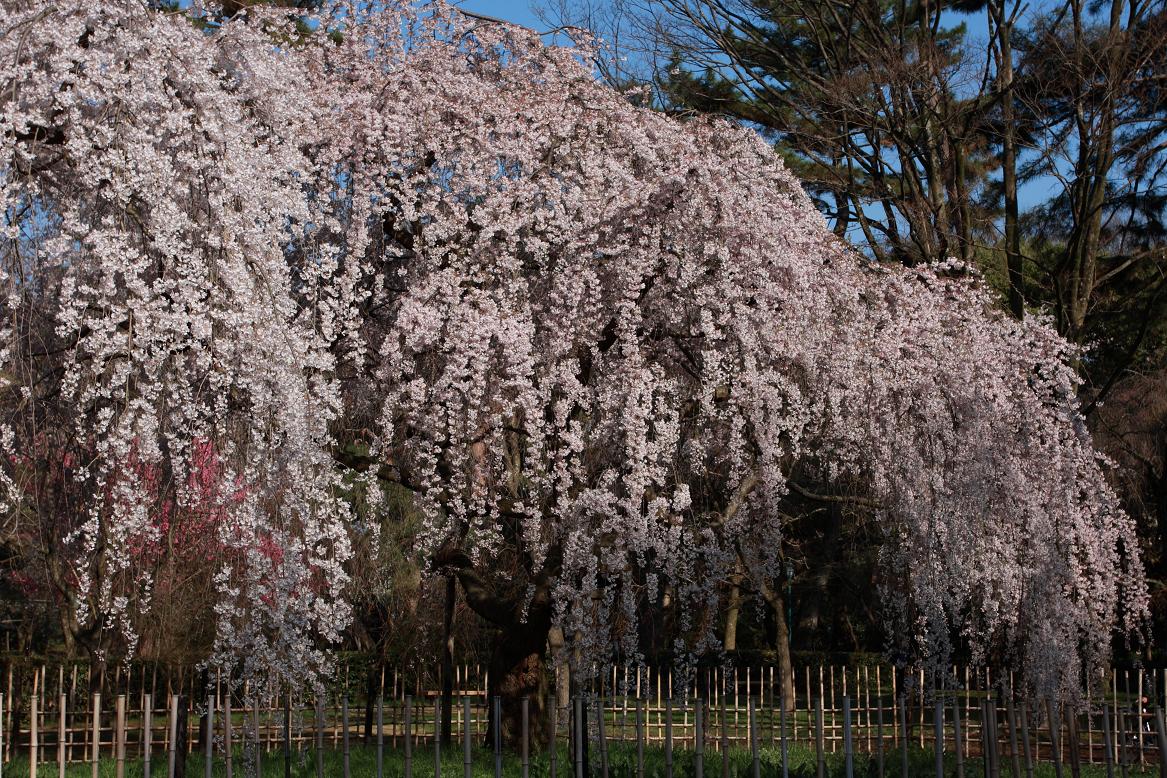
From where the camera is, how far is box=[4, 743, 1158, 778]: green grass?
8125 millimetres

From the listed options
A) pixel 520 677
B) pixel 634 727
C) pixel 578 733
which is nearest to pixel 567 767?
pixel 520 677

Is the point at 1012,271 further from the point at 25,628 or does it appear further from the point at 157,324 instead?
the point at 25,628

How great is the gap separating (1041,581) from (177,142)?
26.5 ft

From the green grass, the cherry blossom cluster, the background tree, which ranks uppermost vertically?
the background tree

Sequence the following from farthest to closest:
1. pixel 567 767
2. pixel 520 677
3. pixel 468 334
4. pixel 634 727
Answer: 1. pixel 634 727
2. pixel 520 677
3. pixel 567 767
4. pixel 468 334

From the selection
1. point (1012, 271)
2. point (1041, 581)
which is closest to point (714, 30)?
point (1012, 271)

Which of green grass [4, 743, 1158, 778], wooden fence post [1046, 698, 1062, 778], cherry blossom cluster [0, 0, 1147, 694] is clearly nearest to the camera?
cherry blossom cluster [0, 0, 1147, 694]

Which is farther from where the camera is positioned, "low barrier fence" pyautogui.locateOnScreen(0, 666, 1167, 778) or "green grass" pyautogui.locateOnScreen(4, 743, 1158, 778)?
"green grass" pyautogui.locateOnScreen(4, 743, 1158, 778)

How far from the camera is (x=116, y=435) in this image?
17.5 ft

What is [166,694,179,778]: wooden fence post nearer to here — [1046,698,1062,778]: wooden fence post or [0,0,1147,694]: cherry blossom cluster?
[0,0,1147,694]: cherry blossom cluster

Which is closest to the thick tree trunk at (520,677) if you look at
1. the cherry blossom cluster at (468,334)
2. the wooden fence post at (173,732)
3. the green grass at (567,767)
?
the green grass at (567,767)

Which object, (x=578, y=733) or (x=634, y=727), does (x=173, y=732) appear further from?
(x=634, y=727)

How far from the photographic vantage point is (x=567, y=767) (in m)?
8.18

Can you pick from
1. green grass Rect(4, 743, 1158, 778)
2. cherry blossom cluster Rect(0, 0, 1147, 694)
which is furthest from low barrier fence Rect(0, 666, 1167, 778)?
cherry blossom cluster Rect(0, 0, 1147, 694)
